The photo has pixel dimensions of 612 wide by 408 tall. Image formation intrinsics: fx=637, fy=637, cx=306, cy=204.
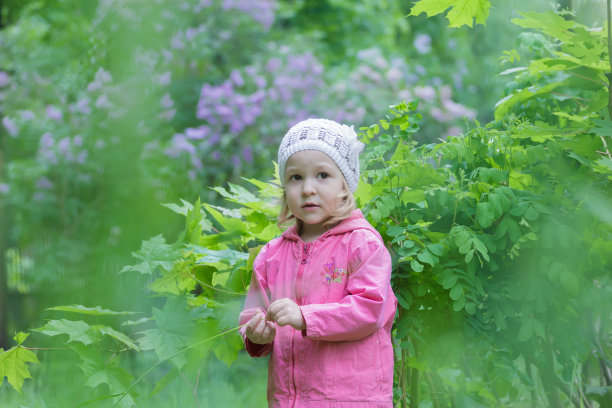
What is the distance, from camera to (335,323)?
53.4 inches

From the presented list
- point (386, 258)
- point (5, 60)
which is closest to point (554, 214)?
point (386, 258)

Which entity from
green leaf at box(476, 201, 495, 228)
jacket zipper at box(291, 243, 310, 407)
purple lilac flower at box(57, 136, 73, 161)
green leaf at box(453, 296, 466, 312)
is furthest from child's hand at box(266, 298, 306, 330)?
purple lilac flower at box(57, 136, 73, 161)

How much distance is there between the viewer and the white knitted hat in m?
1.53

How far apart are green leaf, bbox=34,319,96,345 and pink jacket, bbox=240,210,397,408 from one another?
42cm

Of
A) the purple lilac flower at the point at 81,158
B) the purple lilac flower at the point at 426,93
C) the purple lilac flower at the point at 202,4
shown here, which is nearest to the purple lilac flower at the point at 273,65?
the purple lilac flower at the point at 202,4

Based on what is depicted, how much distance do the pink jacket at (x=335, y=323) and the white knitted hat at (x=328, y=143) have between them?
123 millimetres

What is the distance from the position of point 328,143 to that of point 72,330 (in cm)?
82

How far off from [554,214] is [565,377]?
0.50 metres

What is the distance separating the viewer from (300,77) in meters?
5.75

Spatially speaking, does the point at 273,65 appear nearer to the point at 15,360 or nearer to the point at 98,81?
the point at 15,360

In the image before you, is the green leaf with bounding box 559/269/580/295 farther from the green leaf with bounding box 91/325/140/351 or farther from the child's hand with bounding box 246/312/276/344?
the green leaf with bounding box 91/325/140/351

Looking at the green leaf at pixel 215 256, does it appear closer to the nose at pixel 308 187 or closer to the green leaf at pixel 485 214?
the nose at pixel 308 187

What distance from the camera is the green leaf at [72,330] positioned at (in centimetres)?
161

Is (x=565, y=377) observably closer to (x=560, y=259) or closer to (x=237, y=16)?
(x=560, y=259)
